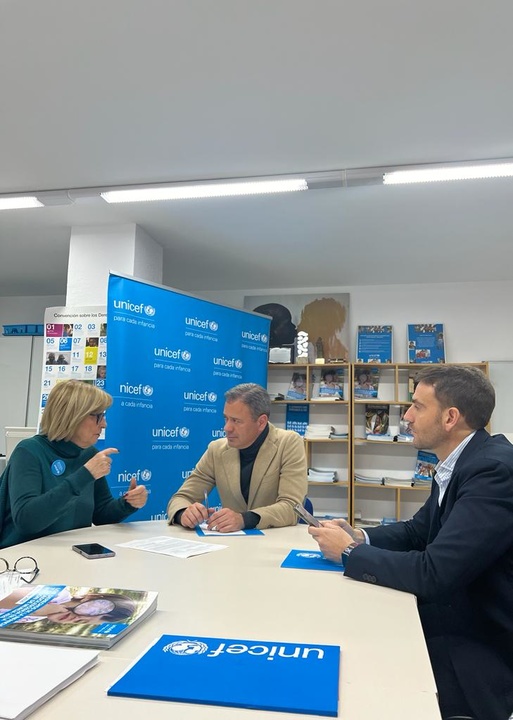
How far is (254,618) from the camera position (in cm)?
122

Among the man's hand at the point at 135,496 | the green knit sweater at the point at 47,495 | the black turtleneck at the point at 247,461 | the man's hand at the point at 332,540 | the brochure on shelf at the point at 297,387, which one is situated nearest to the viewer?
the man's hand at the point at 332,540

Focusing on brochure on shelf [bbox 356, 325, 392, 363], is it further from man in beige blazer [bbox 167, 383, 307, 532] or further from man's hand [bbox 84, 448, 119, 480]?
man's hand [bbox 84, 448, 119, 480]

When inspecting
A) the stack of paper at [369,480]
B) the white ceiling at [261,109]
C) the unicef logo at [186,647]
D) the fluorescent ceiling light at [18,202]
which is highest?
the white ceiling at [261,109]

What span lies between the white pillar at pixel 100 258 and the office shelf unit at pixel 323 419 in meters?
2.07

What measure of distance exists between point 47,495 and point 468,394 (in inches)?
63.2

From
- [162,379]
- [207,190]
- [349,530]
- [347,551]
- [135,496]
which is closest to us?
[347,551]

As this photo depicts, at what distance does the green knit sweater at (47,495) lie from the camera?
6.90 ft

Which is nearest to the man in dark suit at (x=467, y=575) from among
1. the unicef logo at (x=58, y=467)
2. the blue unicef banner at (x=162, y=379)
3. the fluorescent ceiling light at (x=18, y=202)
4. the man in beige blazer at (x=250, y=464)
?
the man in beige blazer at (x=250, y=464)

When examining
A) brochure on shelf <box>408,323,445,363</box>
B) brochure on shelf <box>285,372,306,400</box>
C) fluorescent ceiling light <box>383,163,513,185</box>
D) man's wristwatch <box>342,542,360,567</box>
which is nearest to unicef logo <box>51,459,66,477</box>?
man's wristwatch <box>342,542,360,567</box>

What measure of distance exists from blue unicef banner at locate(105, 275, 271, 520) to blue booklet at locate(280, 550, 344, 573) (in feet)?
7.70

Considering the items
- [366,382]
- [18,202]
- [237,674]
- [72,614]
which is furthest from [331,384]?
[237,674]

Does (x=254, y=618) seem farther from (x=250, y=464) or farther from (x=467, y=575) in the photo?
(x=250, y=464)

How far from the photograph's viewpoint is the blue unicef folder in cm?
83

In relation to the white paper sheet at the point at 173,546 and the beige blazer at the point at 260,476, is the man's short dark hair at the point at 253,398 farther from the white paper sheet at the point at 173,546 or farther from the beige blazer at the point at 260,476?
the white paper sheet at the point at 173,546
